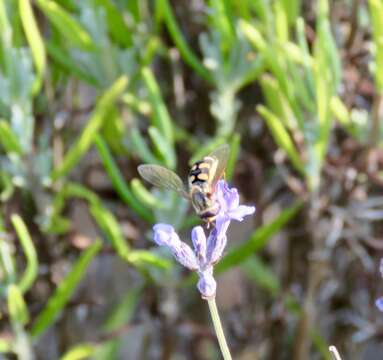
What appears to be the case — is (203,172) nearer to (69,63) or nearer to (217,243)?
(217,243)

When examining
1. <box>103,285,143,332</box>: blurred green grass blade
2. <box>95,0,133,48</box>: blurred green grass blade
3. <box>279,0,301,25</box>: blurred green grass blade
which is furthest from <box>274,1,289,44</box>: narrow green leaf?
<box>103,285,143,332</box>: blurred green grass blade

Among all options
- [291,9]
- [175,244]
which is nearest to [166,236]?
[175,244]

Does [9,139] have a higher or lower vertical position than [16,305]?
higher

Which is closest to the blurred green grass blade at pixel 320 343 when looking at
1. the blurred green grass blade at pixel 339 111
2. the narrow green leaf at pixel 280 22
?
the blurred green grass blade at pixel 339 111

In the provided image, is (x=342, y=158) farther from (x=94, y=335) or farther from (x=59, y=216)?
(x=94, y=335)

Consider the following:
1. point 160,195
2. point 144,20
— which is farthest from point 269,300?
point 144,20

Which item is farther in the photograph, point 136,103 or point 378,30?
point 136,103

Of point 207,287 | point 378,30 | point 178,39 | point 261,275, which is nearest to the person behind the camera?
point 207,287
